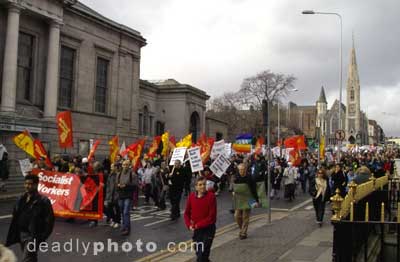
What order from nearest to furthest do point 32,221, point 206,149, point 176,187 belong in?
point 32,221, point 176,187, point 206,149

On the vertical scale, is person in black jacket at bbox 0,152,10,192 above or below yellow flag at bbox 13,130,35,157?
below

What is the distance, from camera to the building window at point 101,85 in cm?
3497

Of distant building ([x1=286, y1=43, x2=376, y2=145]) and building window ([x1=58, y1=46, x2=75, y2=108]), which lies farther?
distant building ([x1=286, y1=43, x2=376, y2=145])

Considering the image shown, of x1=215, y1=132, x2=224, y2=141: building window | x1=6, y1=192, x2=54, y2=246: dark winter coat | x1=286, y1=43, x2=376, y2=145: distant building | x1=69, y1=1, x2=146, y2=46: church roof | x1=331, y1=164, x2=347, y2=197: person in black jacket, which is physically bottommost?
x1=6, y1=192, x2=54, y2=246: dark winter coat

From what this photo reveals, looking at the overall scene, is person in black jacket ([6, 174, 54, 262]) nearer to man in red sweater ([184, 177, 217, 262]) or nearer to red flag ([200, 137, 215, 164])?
man in red sweater ([184, 177, 217, 262])

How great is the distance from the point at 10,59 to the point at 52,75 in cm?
327

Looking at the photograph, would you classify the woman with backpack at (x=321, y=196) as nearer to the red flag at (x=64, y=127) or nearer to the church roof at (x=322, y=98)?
the red flag at (x=64, y=127)

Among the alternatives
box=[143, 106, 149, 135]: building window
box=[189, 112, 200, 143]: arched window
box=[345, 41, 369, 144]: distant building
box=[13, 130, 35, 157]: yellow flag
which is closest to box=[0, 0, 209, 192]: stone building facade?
box=[143, 106, 149, 135]: building window

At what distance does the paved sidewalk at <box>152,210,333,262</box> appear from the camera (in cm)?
859

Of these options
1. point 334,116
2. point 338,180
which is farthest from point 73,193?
point 334,116

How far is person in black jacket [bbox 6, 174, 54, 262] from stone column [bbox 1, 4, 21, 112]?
20.7 metres

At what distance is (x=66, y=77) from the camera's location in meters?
32.1

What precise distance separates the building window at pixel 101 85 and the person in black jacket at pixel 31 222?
28563 millimetres

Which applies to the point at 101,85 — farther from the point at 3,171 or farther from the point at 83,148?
the point at 3,171
